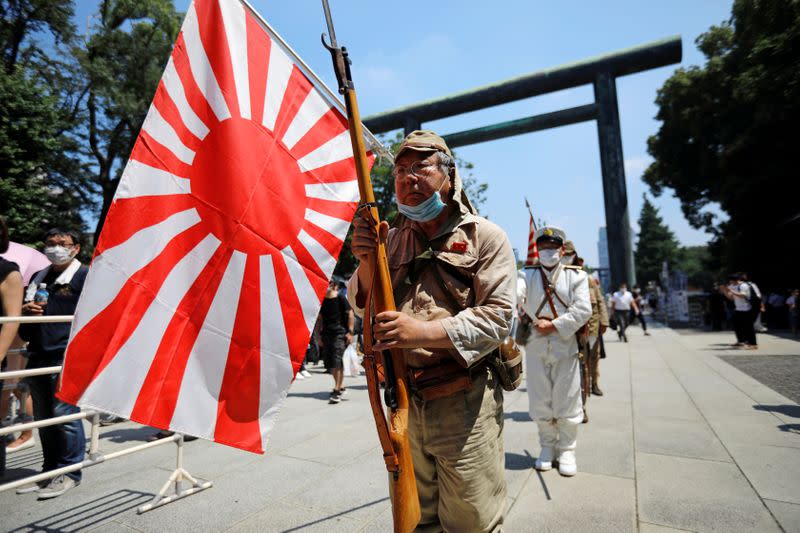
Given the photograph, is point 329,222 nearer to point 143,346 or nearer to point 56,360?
point 143,346

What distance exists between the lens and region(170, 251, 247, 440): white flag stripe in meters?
1.82

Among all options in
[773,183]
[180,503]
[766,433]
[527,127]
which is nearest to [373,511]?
[180,503]

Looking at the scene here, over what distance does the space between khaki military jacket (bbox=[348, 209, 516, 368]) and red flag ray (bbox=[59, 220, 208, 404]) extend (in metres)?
0.80

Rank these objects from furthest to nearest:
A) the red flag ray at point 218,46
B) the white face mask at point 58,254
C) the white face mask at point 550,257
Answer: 1. the white face mask at point 550,257
2. the white face mask at point 58,254
3. the red flag ray at point 218,46

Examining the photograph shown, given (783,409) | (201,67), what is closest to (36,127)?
(201,67)

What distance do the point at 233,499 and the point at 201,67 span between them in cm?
292

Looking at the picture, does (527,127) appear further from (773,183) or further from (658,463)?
(658,463)

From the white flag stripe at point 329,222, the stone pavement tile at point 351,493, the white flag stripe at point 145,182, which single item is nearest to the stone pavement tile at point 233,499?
the stone pavement tile at point 351,493

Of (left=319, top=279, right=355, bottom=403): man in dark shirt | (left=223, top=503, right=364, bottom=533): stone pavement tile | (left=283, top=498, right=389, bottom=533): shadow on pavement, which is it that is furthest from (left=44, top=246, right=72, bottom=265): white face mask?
(left=319, top=279, right=355, bottom=403): man in dark shirt

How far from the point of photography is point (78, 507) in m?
3.18

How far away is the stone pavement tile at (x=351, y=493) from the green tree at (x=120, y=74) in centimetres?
2211

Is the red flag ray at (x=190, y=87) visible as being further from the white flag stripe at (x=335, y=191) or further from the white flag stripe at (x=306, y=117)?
the white flag stripe at (x=335, y=191)

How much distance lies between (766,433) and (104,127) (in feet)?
89.3

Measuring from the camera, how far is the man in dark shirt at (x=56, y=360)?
3.49 metres
